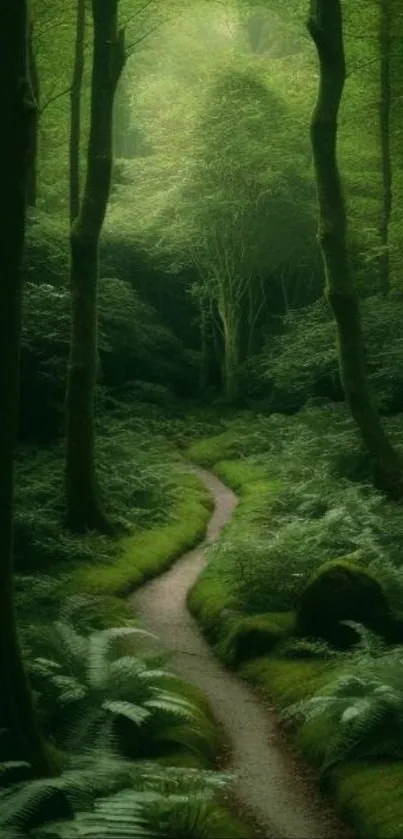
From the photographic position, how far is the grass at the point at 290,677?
8000mm

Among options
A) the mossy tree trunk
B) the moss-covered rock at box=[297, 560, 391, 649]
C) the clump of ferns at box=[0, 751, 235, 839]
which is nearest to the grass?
the moss-covered rock at box=[297, 560, 391, 649]

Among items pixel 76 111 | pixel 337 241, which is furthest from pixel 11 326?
pixel 76 111

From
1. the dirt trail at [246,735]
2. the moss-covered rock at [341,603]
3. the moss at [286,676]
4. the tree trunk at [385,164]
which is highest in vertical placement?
the tree trunk at [385,164]

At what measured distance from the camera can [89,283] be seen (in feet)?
59.0

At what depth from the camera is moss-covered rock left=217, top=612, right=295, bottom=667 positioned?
12438 millimetres

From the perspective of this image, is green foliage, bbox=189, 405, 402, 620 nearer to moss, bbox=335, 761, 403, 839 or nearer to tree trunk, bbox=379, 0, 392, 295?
moss, bbox=335, 761, 403, 839

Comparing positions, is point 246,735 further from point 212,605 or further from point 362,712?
point 212,605

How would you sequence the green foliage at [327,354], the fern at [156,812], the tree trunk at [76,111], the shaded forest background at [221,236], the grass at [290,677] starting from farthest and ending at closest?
the tree trunk at [76,111], the shaded forest background at [221,236], the green foliage at [327,354], the grass at [290,677], the fern at [156,812]

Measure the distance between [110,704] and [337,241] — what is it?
36.7ft

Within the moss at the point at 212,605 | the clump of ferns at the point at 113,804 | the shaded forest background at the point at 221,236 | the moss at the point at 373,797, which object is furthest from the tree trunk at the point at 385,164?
the clump of ferns at the point at 113,804

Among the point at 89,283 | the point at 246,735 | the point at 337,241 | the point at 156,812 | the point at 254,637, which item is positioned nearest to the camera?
the point at 156,812

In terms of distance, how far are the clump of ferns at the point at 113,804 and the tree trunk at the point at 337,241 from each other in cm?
1076

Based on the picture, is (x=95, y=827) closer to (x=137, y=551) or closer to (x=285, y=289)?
(x=137, y=551)

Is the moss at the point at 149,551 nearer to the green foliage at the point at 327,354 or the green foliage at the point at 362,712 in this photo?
the green foliage at the point at 327,354
